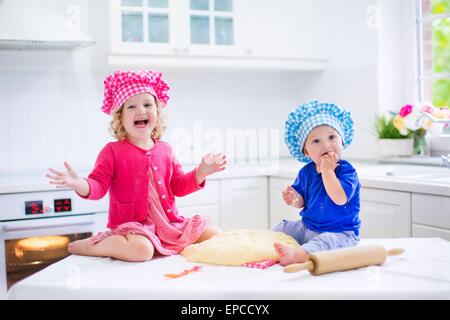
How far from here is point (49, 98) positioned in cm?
332

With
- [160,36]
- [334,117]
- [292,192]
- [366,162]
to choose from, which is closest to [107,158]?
[292,192]

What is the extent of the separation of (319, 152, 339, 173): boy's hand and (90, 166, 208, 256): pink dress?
1.49 ft

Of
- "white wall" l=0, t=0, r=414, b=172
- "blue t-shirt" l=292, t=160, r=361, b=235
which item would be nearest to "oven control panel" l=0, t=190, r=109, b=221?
"white wall" l=0, t=0, r=414, b=172

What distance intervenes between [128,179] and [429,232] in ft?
4.15

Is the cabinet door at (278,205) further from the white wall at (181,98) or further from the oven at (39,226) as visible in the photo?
the oven at (39,226)

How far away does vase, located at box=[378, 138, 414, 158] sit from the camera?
10.5 ft

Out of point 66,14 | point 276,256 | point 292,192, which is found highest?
point 66,14

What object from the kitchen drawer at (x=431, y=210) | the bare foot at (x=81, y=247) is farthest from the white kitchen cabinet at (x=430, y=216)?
the bare foot at (x=81, y=247)

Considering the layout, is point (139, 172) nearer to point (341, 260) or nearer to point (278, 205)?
point (341, 260)

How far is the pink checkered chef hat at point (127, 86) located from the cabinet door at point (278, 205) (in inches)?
52.5

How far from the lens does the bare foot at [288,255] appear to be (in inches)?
62.0

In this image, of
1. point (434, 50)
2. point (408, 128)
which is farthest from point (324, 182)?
point (434, 50)

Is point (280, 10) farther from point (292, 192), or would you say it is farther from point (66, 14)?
point (292, 192)

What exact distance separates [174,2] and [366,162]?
143cm
